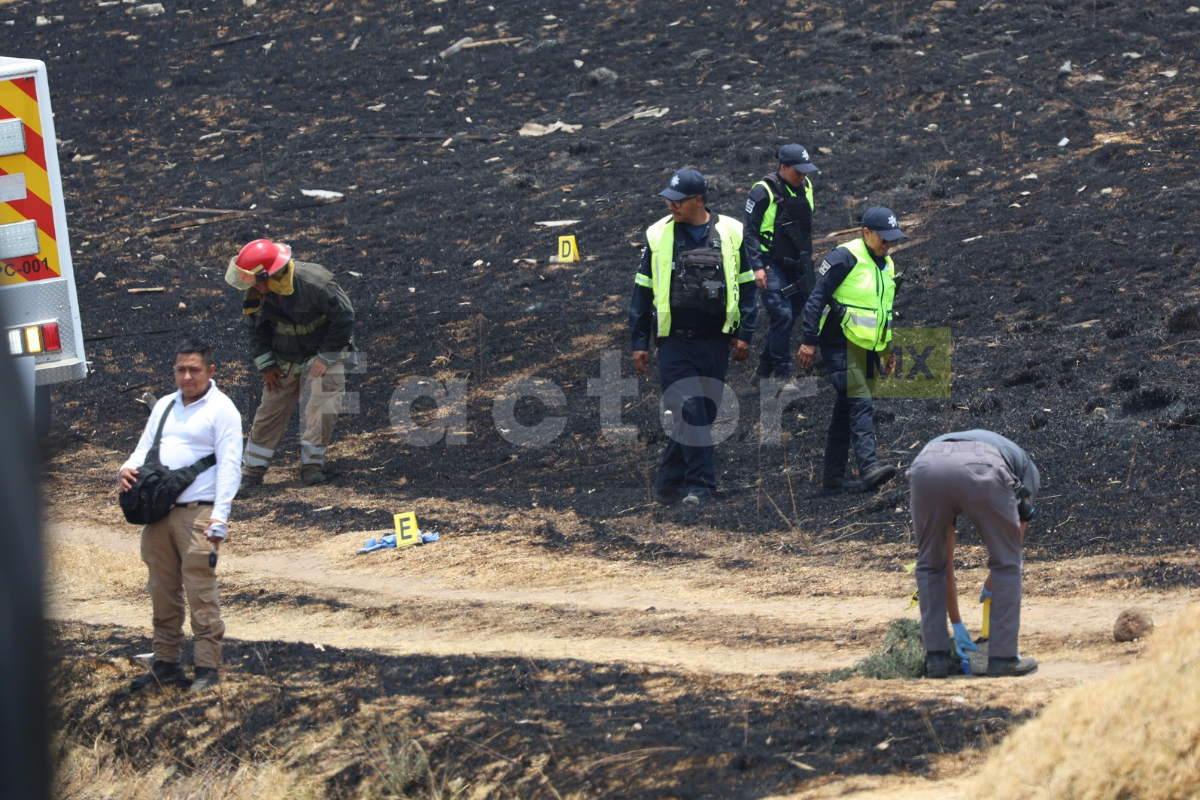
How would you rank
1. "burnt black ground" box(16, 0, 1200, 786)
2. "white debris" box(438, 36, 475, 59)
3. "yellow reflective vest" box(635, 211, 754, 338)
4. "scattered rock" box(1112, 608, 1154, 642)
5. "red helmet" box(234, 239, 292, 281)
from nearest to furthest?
"scattered rock" box(1112, 608, 1154, 642)
"yellow reflective vest" box(635, 211, 754, 338)
"red helmet" box(234, 239, 292, 281)
"burnt black ground" box(16, 0, 1200, 786)
"white debris" box(438, 36, 475, 59)

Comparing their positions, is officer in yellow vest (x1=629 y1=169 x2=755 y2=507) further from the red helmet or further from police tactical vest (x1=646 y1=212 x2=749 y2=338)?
the red helmet

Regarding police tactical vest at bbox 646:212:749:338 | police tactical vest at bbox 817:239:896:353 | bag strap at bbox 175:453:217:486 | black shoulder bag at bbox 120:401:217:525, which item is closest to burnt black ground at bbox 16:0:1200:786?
police tactical vest at bbox 817:239:896:353

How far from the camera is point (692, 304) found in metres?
9.16

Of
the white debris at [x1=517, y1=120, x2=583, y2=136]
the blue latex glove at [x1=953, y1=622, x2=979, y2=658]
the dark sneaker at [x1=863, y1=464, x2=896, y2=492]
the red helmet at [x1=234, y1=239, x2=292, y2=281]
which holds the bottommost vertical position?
the blue latex glove at [x1=953, y1=622, x2=979, y2=658]

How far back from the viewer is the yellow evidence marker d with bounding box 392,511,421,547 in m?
9.73

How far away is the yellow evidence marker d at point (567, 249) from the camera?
15.3 m

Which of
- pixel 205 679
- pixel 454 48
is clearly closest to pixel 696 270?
pixel 205 679

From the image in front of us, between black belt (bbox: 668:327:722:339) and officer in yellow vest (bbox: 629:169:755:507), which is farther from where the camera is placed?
black belt (bbox: 668:327:722:339)

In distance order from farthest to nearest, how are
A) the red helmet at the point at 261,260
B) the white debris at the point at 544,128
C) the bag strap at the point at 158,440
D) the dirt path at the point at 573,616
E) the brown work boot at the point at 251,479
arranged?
1. the white debris at the point at 544,128
2. the brown work boot at the point at 251,479
3. the red helmet at the point at 261,260
4. the dirt path at the point at 573,616
5. the bag strap at the point at 158,440

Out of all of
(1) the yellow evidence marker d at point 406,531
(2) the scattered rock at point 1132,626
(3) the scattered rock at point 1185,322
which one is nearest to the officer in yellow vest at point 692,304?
(1) the yellow evidence marker d at point 406,531

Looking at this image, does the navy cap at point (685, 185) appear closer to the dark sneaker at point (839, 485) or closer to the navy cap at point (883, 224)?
the navy cap at point (883, 224)

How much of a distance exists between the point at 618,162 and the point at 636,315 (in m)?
9.37

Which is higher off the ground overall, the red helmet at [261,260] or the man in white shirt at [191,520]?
the red helmet at [261,260]

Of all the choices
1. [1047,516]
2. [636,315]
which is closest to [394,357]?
[636,315]
